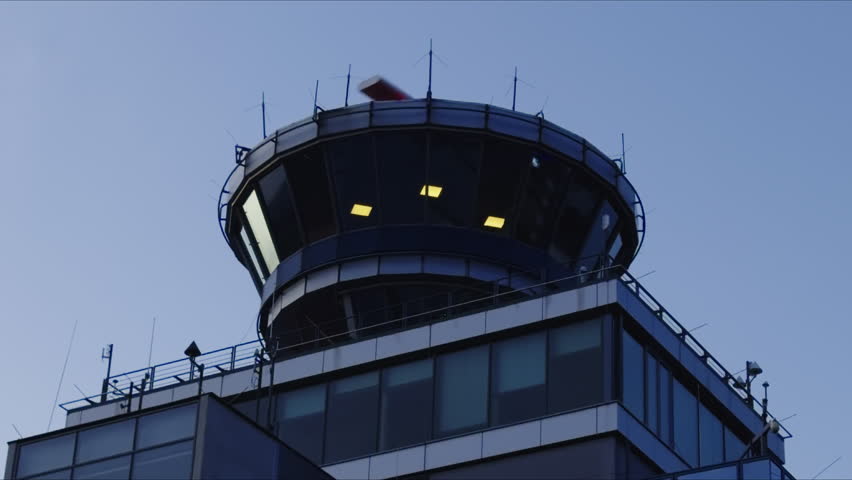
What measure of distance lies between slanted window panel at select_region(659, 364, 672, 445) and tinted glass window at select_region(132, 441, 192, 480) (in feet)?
49.0

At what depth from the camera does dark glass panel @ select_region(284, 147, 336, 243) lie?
60844 millimetres

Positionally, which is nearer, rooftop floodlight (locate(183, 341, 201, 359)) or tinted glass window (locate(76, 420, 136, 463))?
tinted glass window (locate(76, 420, 136, 463))

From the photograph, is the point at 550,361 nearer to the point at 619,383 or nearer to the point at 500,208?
the point at 619,383

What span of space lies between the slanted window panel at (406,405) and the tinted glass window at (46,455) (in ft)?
34.9

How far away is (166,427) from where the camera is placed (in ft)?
150

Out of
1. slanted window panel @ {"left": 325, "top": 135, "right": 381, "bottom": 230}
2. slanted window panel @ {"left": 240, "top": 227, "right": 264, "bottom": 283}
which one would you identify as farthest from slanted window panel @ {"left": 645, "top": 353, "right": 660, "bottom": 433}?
slanted window panel @ {"left": 240, "top": 227, "right": 264, "bottom": 283}

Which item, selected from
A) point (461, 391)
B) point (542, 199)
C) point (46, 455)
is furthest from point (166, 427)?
point (542, 199)

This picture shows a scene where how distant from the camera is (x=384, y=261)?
2344 inches

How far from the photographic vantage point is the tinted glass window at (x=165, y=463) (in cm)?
4500

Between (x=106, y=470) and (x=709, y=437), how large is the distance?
762 inches

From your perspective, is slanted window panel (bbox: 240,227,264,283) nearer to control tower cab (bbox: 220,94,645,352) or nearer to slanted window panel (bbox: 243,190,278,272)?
A: slanted window panel (bbox: 243,190,278,272)

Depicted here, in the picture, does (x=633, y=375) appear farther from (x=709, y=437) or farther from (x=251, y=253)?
(x=251, y=253)

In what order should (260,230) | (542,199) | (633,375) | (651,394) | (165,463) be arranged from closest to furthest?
(165,463) < (633,375) < (651,394) < (542,199) < (260,230)

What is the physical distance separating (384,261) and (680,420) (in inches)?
421
